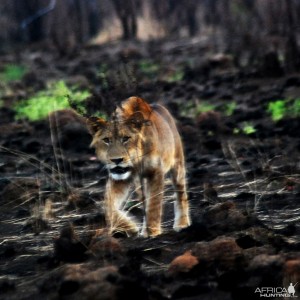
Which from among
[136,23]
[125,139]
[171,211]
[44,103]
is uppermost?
[136,23]

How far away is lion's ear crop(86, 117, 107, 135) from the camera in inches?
245

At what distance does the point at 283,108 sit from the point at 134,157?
6410 millimetres

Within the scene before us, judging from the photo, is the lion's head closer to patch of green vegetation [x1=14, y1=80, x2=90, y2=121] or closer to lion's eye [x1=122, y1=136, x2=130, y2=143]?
lion's eye [x1=122, y1=136, x2=130, y2=143]

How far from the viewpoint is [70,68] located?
22250 mm

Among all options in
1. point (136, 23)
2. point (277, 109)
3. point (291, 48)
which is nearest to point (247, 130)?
point (277, 109)

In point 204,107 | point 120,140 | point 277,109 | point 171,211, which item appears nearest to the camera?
point 120,140

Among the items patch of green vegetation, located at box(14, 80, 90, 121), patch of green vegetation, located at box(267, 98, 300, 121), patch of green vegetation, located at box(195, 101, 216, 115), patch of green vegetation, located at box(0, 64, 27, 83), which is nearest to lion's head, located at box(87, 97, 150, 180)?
patch of green vegetation, located at box(267, 98, 300, 121)

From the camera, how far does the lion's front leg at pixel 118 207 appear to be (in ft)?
21.0

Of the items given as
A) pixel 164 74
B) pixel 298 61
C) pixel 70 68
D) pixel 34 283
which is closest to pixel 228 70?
pixel 164 74

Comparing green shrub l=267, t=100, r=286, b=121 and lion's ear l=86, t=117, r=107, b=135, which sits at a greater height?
lion's ear l=86, t=117, r=107, b=135

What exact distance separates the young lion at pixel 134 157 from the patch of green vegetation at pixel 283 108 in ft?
17.1

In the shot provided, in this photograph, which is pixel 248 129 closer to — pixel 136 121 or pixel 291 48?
pixel 291 48

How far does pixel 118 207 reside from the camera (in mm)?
6492

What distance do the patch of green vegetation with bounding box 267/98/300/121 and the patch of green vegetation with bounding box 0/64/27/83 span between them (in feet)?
30.0
